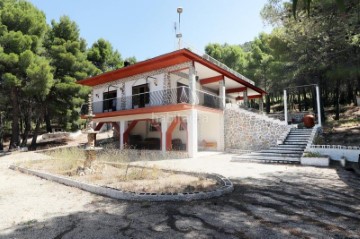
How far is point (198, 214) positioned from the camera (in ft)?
15.8

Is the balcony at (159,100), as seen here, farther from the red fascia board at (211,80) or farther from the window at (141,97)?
the red fascia board at (211,80)

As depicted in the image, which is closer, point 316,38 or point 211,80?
point 316,38

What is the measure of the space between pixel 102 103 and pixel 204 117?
336 inches

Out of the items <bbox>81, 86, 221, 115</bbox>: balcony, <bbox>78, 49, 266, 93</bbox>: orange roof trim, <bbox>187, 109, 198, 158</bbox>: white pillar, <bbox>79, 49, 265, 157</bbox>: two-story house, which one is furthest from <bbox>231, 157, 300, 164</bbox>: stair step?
<bbox>78, 49, 266, 93</bbox>: orange roof trim

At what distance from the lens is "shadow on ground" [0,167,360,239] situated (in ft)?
12.9

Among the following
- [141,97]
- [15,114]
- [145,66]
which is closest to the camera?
[145,66]

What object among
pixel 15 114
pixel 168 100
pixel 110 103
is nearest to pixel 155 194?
pixel 168 100

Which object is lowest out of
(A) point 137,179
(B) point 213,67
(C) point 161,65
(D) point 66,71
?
(A) point 137,179

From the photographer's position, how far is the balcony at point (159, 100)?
15.9 metres

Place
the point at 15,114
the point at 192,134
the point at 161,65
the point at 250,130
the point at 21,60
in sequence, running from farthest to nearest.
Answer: the point at 15,114
the point at 21,60
the point at 250,130
the point at 161,65
the point at 192,134

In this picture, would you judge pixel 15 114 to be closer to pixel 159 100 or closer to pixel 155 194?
pixel 159 100

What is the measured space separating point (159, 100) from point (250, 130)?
6.39 m

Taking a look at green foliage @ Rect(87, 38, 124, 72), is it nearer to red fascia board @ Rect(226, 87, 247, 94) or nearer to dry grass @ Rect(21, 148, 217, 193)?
red fascia board @ Rect(226, 87, 247, 94)

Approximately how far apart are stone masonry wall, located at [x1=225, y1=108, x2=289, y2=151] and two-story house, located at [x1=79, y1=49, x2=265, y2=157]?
2.17 ft
